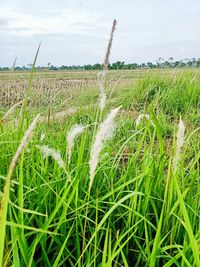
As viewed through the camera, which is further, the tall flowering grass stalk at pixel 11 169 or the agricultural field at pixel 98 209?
the agricultural field at pixel 98 209

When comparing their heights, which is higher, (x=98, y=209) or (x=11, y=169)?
(x=11, y=169)

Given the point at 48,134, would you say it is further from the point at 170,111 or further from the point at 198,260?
the point at 170,111

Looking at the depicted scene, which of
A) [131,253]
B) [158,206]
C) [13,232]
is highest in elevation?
[13,232]

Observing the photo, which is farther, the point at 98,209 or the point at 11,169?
the point at 98,209

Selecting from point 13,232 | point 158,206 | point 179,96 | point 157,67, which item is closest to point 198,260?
point 13,232

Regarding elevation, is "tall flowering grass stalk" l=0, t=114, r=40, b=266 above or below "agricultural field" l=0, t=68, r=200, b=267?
above

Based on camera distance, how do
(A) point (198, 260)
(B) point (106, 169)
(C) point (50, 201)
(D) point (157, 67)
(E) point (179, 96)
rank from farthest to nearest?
(D) point (157, 67) < (E) point (179, 96) < (B) point (106, 169) < (C) point (50, 201) < (A) point (198, 260)

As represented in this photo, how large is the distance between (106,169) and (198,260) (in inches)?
39.2

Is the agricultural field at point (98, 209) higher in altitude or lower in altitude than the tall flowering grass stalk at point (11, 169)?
lower

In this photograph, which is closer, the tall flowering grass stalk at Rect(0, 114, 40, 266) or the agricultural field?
the tall flowering grass stalk at Rect(0, 114, 40, 266)

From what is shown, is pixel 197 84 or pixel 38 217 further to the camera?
pixel 197 84

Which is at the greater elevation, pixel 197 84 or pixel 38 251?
pixel 197 84

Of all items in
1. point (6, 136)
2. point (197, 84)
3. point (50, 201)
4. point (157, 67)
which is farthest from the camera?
point (157, 67)

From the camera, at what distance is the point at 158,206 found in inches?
66.3
